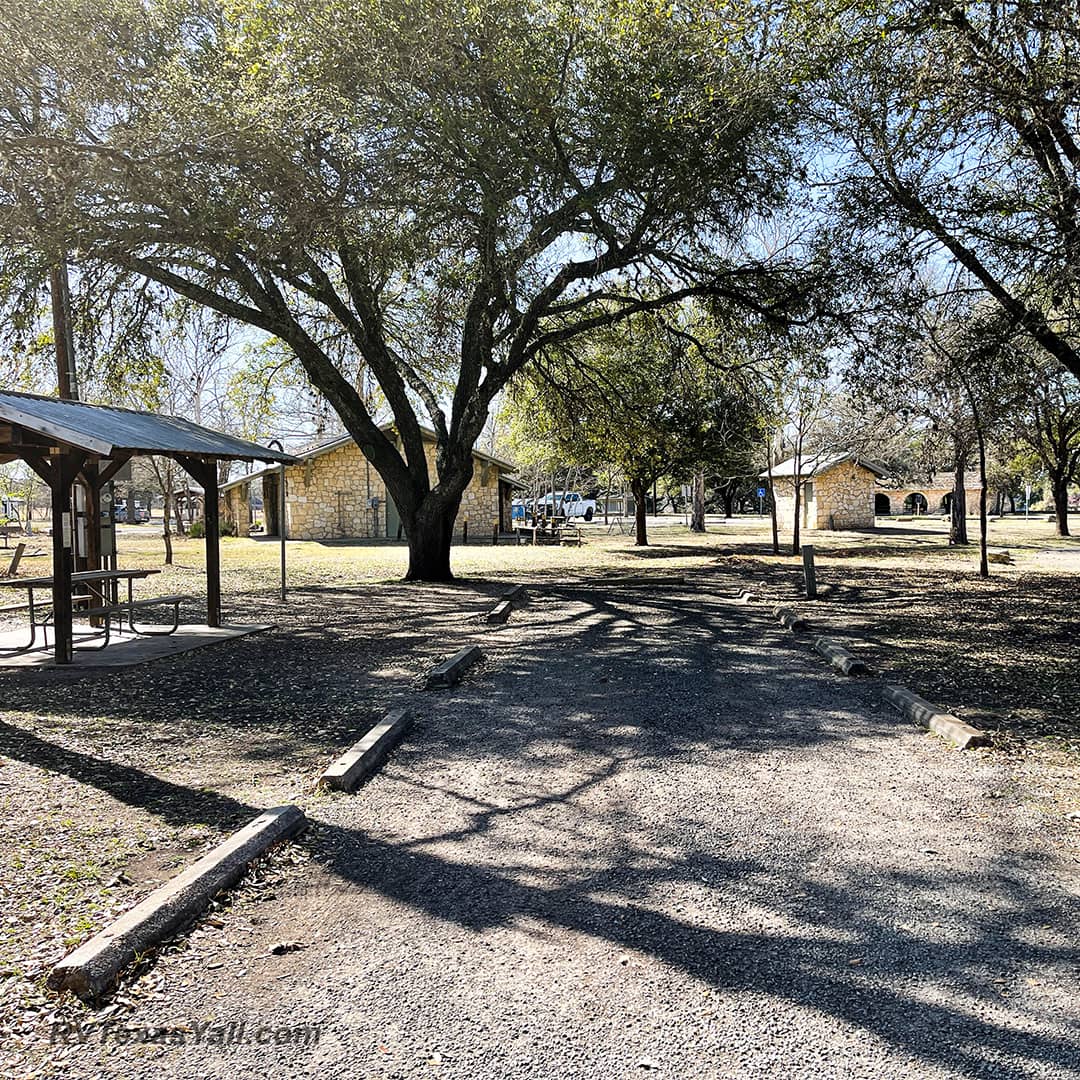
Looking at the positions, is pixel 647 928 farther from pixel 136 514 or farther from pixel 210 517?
pixel 136 514

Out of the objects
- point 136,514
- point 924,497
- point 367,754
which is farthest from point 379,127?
point 136,514

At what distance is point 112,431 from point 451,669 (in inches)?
166

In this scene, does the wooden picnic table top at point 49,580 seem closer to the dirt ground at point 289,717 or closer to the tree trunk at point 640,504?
the dirt ground at point 289,717

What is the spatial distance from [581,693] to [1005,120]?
22.3 ft

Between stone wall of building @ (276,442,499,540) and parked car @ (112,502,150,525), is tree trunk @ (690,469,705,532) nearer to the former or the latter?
stone wall of building @ (276,442,499,540)

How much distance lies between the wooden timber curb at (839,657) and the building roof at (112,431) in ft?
23.1

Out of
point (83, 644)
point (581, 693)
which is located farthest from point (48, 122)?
point (581, 693)

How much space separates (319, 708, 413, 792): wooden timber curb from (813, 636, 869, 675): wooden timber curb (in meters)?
4.42

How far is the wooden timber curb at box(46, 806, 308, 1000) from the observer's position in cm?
294

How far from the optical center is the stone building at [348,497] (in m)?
35.8

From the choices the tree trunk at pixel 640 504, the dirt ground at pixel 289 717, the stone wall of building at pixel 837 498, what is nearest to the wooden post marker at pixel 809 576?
the dirt ground at pixel 289 717

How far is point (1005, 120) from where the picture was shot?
8.44m

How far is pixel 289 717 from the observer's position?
22.6 ft

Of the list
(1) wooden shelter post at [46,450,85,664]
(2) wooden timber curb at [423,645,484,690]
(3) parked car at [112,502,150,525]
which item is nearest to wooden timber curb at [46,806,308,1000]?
(2) wooden timber curb at [423,645,484,690]
